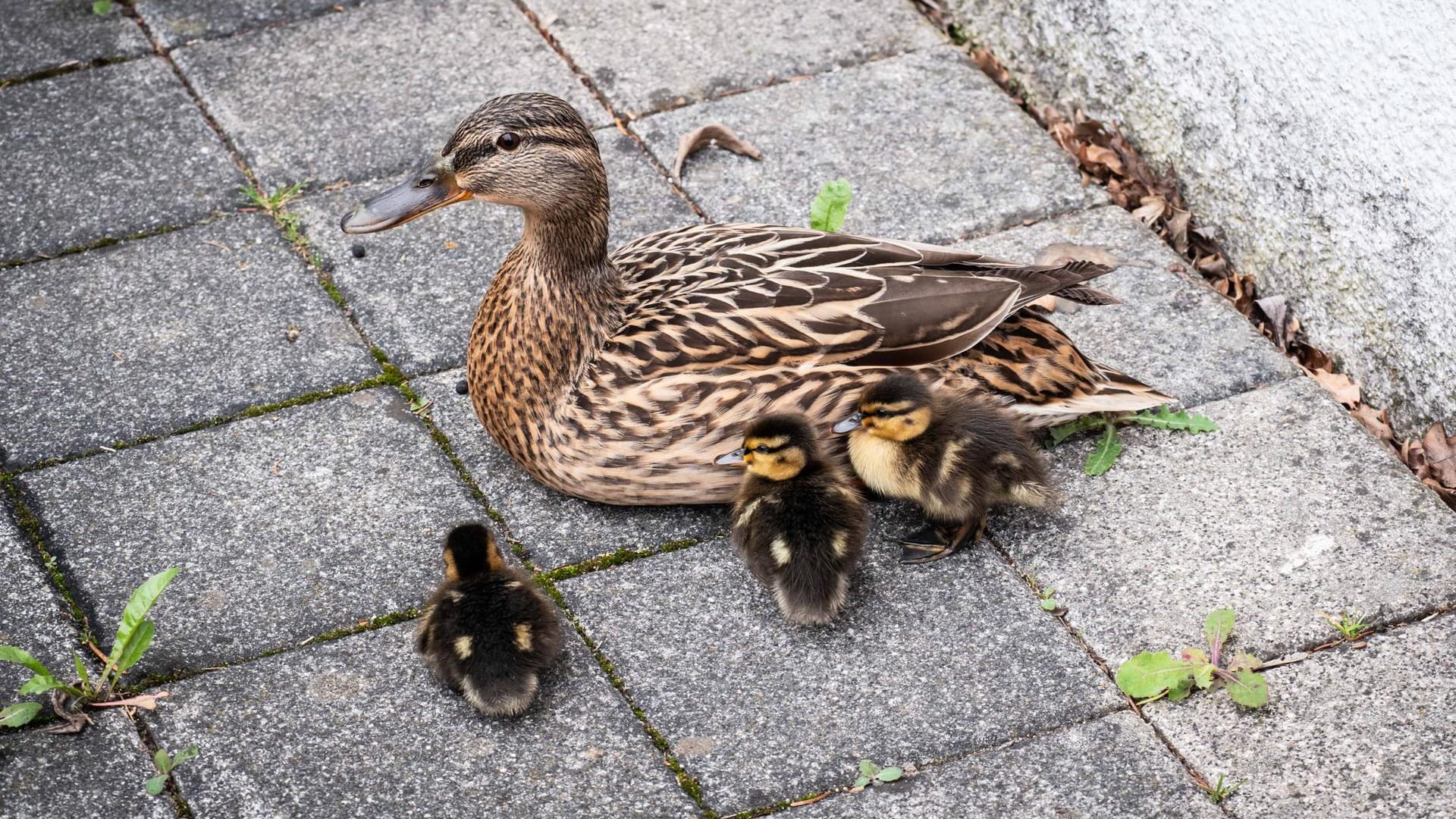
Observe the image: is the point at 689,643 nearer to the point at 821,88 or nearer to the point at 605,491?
the point at 605,491

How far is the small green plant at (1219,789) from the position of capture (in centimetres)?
367

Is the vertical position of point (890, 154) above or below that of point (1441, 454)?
below

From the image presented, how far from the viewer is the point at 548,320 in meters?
4.35

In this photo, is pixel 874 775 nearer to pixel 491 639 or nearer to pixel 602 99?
pixel 491 639

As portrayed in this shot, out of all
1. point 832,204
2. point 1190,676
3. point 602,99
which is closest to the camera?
point 1190,676

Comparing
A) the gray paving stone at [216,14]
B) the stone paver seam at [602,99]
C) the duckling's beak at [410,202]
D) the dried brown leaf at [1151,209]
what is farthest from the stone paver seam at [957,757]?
the gray paving stone at [216,14]

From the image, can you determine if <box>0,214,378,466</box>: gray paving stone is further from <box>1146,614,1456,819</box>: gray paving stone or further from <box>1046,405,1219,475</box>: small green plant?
<box>1146,614,1456,819</box>: gray paving stone

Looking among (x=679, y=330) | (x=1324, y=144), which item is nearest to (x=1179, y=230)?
(x=1324, y=144)

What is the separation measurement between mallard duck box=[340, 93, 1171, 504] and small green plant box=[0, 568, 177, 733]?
111 centimetres

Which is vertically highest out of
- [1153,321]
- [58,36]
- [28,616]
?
[1153,321]

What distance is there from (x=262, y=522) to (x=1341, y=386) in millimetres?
3299

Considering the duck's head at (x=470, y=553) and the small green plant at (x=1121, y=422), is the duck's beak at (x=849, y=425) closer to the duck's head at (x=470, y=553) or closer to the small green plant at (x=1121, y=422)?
the small green plant at (x=1121, y=422)

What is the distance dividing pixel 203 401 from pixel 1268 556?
10.4 ft

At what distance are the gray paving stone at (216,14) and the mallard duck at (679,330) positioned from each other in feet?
8.20
